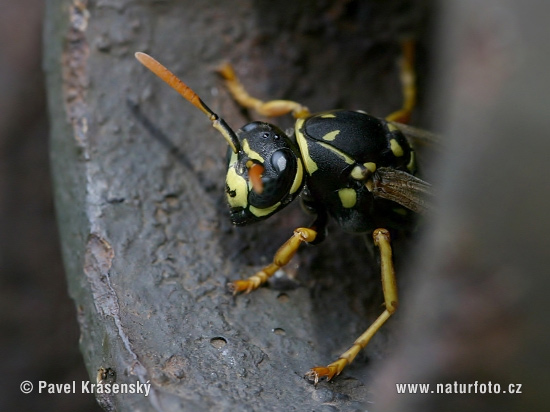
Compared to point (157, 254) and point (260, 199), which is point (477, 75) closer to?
point (260, 199)

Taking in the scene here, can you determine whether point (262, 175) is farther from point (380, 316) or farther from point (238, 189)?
point (380, 316)

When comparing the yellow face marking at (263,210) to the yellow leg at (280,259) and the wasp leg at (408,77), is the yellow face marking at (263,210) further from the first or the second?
the wasp leg at (408,77)

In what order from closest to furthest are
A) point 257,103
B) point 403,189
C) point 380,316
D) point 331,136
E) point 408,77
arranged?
point 380,316 < point 403,189 < point 331,136 < point 257,103 < point 408,77

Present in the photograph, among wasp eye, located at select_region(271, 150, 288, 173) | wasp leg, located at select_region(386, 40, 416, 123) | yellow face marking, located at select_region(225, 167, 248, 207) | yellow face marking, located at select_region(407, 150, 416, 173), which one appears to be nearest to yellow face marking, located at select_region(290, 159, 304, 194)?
wasp eye, located at select_region(271, 150, 288, 173)

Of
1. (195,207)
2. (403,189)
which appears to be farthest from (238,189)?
(403,189)

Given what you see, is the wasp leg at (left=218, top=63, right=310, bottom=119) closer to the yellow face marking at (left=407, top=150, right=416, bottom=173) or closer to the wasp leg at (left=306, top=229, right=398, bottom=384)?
the yellow face marking at (left=407, top=150, right=416, bottom=173)
